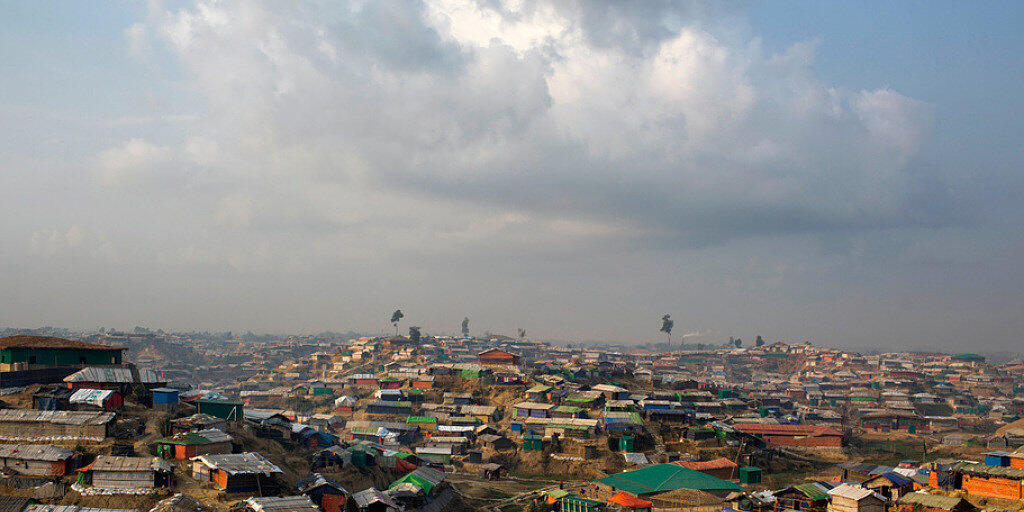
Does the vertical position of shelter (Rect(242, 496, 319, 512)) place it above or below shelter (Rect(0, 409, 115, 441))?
below

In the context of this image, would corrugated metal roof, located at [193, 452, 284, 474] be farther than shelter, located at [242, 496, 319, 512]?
Yes

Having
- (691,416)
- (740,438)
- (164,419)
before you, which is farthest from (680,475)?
(164,419)

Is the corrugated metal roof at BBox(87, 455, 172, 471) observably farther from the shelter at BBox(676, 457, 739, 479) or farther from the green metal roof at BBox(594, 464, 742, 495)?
the shelter at BBox(676, 457, 739, 479)

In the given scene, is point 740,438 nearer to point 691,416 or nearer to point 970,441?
point 691,416

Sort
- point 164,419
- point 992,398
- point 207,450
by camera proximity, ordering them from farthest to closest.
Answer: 1. point 992,398
2. point 164,419
3. point 207,450

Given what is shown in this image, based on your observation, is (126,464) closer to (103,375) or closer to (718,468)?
(103,375)

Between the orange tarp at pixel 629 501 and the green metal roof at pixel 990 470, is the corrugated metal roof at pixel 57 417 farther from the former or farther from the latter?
the green metal roof at pixel 990 470

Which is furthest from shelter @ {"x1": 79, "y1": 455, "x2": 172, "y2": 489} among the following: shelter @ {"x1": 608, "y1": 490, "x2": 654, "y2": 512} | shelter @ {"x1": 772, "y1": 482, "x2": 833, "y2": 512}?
shelter @ {"x1": 772, "y1": 482, "x2": 833, "y2": 512}
